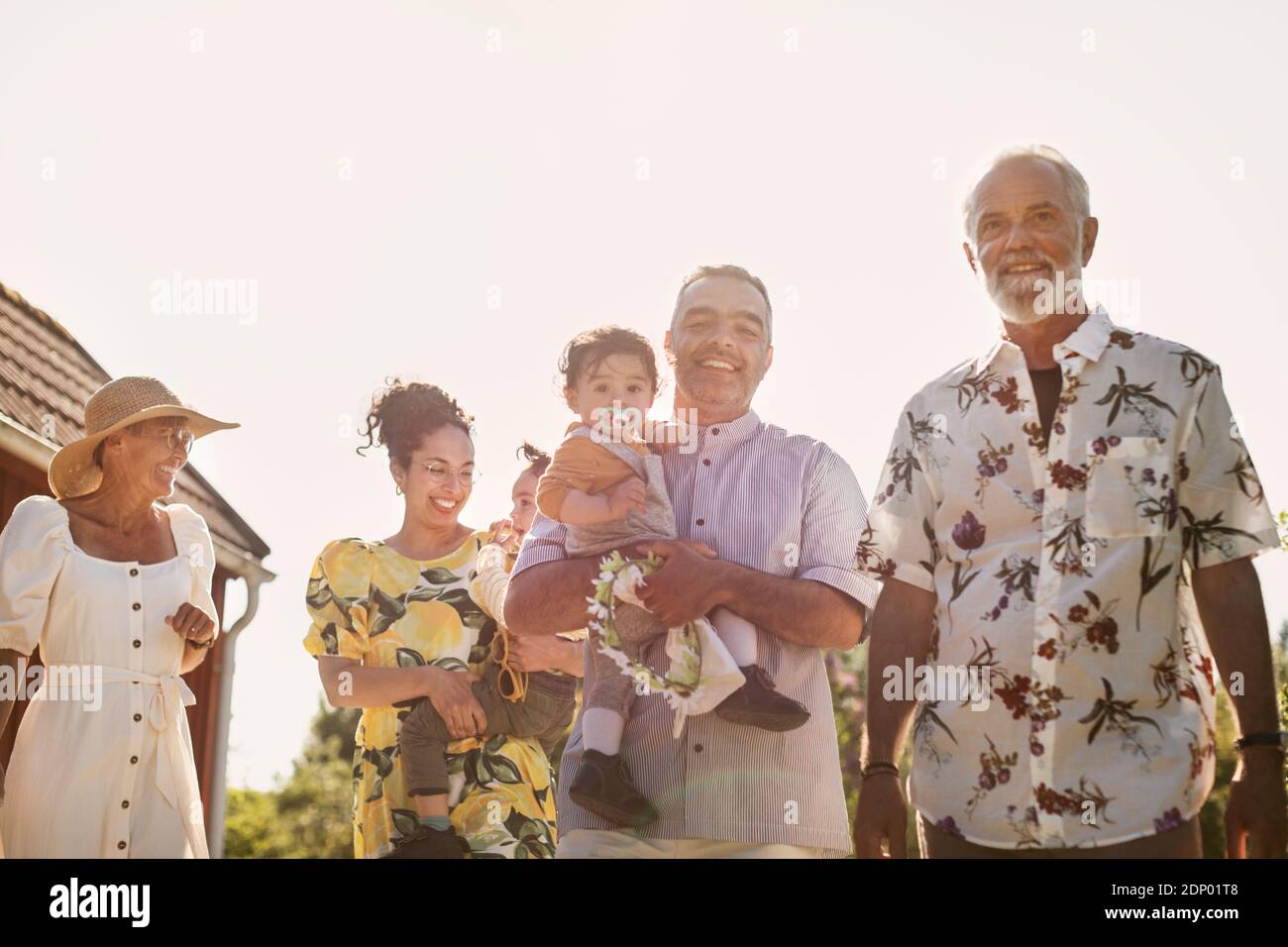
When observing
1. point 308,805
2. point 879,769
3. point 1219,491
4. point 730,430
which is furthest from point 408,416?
point 308,805

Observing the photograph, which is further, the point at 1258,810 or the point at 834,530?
the point at 834,530

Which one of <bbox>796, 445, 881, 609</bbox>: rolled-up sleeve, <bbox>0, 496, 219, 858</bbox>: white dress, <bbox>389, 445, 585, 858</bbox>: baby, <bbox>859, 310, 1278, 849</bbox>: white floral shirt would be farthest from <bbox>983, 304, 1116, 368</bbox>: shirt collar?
<bbox>0, 496, 219, 858</bbox>: white dress

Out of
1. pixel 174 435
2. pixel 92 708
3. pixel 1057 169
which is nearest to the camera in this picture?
pixel 1057 169

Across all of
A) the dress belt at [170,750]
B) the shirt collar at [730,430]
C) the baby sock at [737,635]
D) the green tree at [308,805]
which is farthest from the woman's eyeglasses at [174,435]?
the green tree at [308,805]

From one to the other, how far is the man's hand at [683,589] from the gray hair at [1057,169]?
112cm

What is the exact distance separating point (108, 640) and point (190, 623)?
25 cm

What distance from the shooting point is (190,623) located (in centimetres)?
452

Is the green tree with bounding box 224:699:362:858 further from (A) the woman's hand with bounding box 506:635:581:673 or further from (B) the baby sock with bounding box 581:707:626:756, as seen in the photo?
(B) the baby sock with bounding box 581:707:626:756

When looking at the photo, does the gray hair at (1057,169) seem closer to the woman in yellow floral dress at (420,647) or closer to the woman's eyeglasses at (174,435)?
the woman in yellow floral dress at (420,647)

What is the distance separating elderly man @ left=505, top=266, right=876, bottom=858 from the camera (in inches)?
142

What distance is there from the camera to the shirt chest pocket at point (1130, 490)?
3.26 meters

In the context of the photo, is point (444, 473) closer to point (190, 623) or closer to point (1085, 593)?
point (190, 623)

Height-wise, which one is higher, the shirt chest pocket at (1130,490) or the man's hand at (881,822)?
the shirt chest pocket at (1130,490)

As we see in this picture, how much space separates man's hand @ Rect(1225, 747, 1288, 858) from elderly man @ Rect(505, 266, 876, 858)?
3.19 feet
